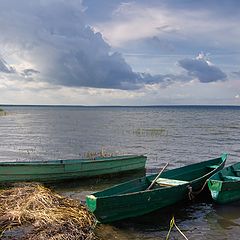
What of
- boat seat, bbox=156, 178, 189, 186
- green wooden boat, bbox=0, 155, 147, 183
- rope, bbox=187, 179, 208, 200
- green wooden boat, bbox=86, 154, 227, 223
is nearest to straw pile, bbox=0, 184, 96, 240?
green wooden boat, bbox=86, 154, 227, 223

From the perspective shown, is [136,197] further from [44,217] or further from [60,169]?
[60,169]

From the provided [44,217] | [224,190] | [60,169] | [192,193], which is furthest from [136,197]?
[60,169]

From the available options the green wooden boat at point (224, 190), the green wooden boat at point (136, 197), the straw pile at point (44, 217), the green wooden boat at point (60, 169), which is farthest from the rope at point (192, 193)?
the green wooden boat at point (60, 169)

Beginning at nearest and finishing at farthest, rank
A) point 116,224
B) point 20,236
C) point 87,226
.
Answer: point 20,236, point 87,226, point 116,224

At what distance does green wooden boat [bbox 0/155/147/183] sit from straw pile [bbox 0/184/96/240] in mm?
3363

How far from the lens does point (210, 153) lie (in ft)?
102

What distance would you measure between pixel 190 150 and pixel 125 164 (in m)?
13.6

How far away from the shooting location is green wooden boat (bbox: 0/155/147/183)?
16.9 metres

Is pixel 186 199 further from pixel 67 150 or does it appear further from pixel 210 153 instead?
pixel 67 150

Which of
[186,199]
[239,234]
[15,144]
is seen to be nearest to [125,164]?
[186,199]

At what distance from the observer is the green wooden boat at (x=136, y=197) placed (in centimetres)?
1140

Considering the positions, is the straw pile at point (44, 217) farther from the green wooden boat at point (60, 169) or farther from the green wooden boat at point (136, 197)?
the green wooden boat at point (60, 169)

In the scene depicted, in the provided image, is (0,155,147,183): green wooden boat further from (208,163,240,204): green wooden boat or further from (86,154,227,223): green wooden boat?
(208,163,240,204): green wooden boat

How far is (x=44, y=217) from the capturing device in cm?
1107
